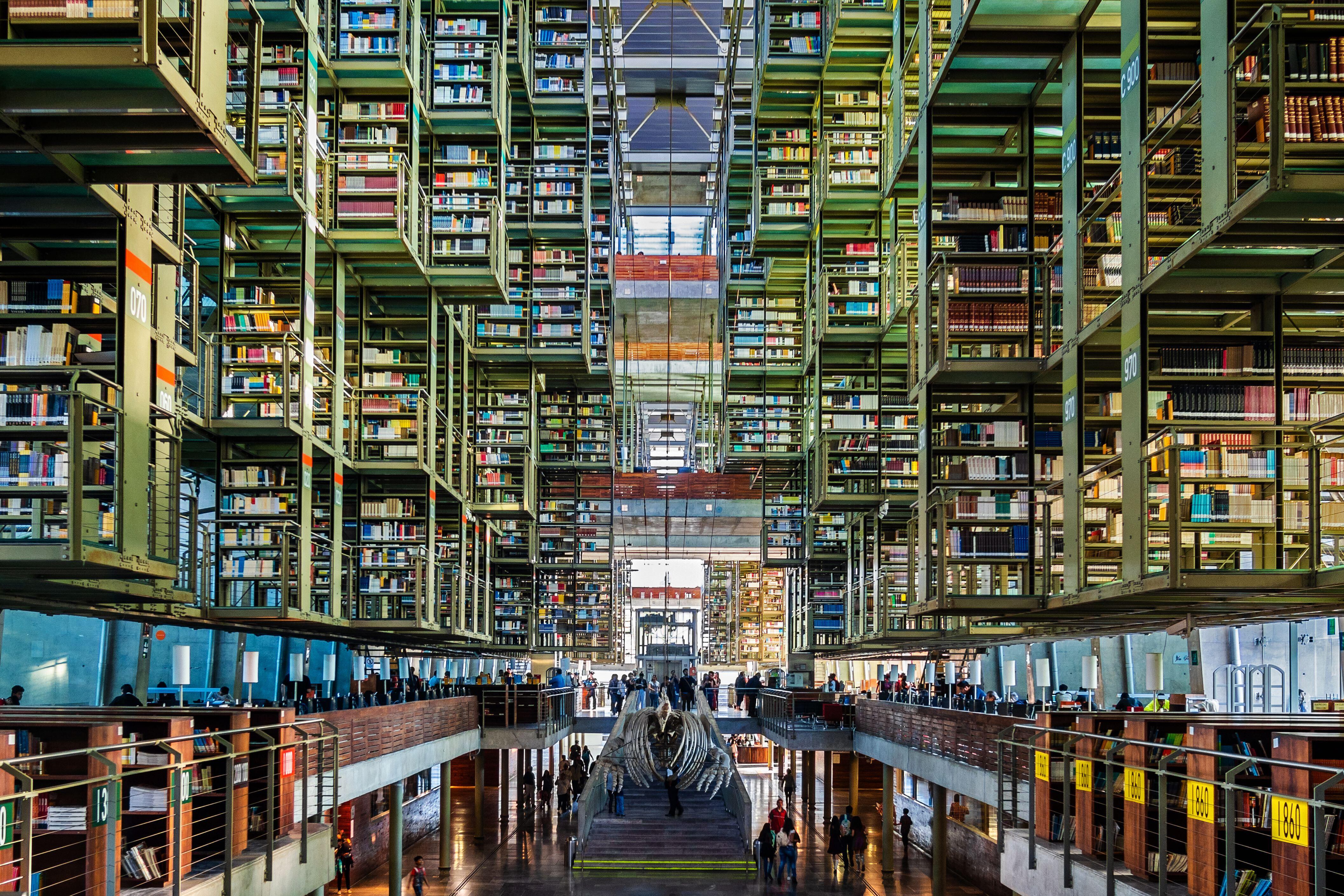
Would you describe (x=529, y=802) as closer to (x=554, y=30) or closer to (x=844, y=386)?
(x=844, y=386)

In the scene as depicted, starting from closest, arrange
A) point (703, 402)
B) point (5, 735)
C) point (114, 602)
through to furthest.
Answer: point (5, 735), point (114, 602), point (703, 402)

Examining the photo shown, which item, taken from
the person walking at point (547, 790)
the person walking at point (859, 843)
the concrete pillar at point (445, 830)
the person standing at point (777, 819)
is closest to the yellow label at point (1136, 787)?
the person standing at point (777, 819)

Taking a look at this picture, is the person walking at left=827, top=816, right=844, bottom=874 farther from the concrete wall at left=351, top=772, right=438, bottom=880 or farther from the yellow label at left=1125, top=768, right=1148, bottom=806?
the yellow label at left=1125, top=768, right=1148, bottom=806

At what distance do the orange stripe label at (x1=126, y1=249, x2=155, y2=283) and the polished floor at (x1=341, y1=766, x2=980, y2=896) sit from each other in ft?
38.1

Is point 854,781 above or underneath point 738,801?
underneath

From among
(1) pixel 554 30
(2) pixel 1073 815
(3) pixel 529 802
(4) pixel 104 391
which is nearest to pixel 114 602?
(4) pixel 104 391

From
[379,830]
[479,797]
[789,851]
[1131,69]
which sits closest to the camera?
[1131,69]

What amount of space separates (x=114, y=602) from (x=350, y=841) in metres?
11.0

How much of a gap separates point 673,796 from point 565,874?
2.07 m

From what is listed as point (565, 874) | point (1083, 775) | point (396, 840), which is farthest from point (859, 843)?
point (1083, 775)

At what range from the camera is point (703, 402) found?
A: 133 feet

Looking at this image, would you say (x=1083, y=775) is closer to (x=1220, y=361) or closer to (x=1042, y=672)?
(x=1220, y=361)

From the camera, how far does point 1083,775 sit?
707 centimetres

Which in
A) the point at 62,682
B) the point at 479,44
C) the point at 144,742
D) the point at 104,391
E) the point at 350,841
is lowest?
the point at 350,841
